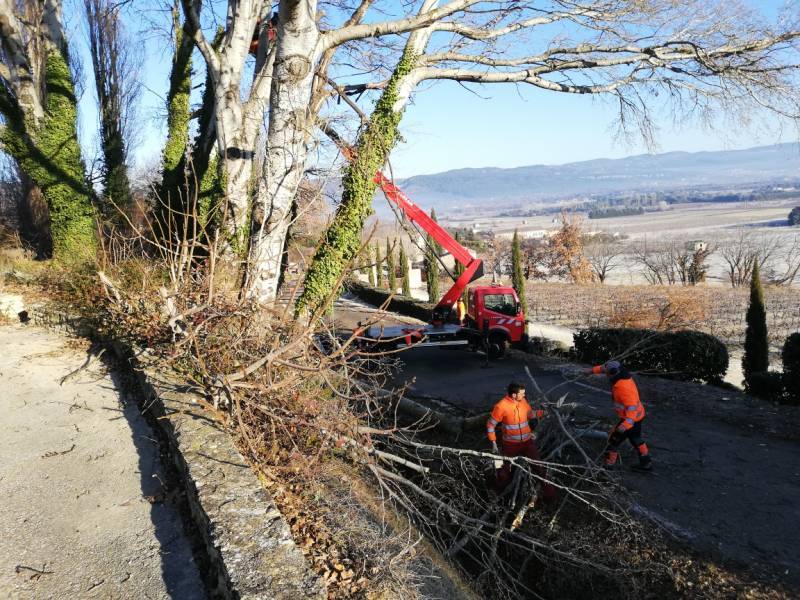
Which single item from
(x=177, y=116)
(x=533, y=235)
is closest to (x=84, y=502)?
(x=177, y=116)

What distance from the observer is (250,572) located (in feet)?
10.6

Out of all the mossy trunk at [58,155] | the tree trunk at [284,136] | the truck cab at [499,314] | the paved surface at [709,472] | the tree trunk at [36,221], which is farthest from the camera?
the tree trunk at [36,221]

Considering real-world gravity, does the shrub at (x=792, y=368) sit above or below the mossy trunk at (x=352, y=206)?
below

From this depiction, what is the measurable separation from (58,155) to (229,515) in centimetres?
1452

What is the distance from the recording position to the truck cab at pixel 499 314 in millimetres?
15023

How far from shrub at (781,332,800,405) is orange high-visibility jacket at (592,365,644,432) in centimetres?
584

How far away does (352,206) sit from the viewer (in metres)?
8.50

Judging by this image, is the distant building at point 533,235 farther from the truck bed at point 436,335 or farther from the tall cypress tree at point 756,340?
the truck bed at point 436,335

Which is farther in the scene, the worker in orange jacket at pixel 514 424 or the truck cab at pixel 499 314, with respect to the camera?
the truck cab at pixel 499 314

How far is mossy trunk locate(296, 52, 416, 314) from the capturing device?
8.25 meters

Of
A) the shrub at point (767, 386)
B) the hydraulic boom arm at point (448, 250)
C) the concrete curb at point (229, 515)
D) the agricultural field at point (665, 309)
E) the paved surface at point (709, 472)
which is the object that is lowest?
the agricultural field at point (665, 309)

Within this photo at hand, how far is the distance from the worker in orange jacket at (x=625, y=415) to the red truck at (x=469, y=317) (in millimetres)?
6100

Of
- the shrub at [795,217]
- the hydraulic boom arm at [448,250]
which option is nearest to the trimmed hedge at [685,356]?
the hydraulic boom arm at [448,250]

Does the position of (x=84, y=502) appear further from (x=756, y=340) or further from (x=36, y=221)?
(x=36, y=221)
